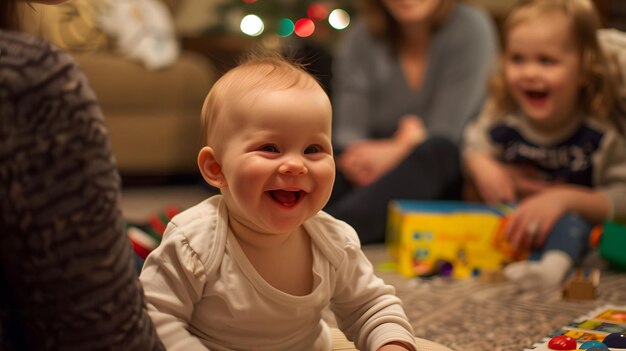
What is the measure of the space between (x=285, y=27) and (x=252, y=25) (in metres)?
0.17

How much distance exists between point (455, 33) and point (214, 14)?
1982 mm

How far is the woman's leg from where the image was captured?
6.65 feet

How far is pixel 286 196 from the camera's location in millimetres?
838

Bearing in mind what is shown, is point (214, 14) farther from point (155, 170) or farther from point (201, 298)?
point (201, 298)

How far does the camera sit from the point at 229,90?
85 cm

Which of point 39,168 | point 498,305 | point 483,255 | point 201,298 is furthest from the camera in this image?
point 483,255

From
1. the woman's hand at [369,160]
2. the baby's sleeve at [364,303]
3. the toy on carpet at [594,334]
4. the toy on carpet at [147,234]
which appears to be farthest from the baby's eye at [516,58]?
the baby's sleeve at [364,303]

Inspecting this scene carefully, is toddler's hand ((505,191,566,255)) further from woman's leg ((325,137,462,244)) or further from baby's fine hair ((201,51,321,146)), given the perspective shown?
baby's fine hair ((201,51,321,146))

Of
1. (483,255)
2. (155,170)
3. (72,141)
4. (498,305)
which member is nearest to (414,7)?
(483,255)

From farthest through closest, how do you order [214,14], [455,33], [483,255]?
[214,14]
[455,33]
[483,255]

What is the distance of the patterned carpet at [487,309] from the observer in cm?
126

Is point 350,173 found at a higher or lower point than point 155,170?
higher

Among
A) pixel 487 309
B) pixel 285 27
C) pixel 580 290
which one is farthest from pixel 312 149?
pixel 285 27

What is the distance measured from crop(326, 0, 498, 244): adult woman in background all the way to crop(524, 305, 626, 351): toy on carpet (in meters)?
0.76
